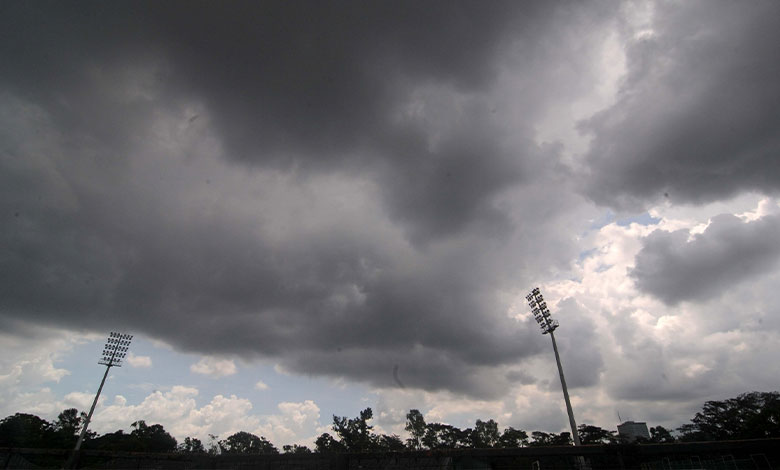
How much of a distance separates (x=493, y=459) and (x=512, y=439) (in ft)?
231

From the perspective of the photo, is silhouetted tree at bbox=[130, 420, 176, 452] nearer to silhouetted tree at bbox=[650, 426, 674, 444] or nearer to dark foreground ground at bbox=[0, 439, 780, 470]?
dark foreground ground at bbox=[0, 439, 780, 470]

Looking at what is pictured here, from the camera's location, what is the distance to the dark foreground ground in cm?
4125

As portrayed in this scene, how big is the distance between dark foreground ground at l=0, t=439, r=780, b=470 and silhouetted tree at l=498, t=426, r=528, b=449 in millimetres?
68010

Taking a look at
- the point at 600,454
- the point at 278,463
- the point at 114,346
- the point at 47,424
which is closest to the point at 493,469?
the point at 600,454

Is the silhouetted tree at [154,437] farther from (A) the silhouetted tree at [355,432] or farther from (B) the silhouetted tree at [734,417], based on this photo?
(B) the silhouetted tree at [734,417]

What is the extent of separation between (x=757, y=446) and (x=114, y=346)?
3384 inches

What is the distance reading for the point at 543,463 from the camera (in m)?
51.8

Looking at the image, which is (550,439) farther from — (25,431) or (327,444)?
(25,431)

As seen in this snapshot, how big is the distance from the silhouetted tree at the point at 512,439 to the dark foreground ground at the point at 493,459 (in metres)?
68.0

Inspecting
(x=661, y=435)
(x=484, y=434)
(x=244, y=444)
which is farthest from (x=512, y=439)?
(x=244, y=444)

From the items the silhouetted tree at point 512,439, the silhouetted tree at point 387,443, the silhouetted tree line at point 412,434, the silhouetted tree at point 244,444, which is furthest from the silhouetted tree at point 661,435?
the silhouetted tree at point 244,444

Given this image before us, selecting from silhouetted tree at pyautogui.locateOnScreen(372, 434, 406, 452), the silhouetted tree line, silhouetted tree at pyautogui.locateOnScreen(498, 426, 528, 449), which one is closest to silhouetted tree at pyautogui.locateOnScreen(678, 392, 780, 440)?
the silhouetted tree line

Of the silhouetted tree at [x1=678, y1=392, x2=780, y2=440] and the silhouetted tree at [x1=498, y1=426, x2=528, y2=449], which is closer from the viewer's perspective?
the silhouetted tree at [x1=678, y1=392, x2=780, y2=440]

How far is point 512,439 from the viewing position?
4537 inches
